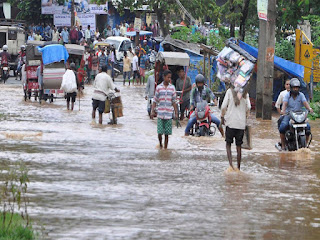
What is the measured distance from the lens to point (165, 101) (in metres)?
13.9

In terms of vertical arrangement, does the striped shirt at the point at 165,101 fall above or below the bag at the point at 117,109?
above

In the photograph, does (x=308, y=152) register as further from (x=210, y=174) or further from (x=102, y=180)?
(x=102, y=180)

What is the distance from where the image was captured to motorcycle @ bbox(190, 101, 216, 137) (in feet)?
51.0

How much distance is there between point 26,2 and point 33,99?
24786mm

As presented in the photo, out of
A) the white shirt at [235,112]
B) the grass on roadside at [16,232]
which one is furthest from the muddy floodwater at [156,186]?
the white shirt at [235,112]

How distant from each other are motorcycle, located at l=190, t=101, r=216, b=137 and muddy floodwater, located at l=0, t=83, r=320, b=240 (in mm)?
264

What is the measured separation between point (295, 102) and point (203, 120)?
109 inches

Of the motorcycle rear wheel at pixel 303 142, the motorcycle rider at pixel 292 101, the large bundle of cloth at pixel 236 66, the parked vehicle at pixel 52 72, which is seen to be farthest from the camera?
the parked vehicle at pixel 52 72

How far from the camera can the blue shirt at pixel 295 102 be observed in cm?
1350

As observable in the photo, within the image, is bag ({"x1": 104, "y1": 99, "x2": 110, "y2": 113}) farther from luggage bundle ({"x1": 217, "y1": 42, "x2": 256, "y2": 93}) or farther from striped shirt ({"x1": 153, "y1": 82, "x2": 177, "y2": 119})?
luggage bundle ({"x1": 217, "y1": 42, "x2": 256, "y2": 93})

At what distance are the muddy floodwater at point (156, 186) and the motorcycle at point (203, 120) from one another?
0.26 metres

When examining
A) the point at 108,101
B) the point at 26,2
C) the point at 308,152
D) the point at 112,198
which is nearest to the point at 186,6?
the point at 26,2

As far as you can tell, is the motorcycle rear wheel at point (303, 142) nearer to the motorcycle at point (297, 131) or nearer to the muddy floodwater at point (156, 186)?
the motorcycle at point (297, 131)

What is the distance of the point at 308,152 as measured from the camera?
1362 cm
